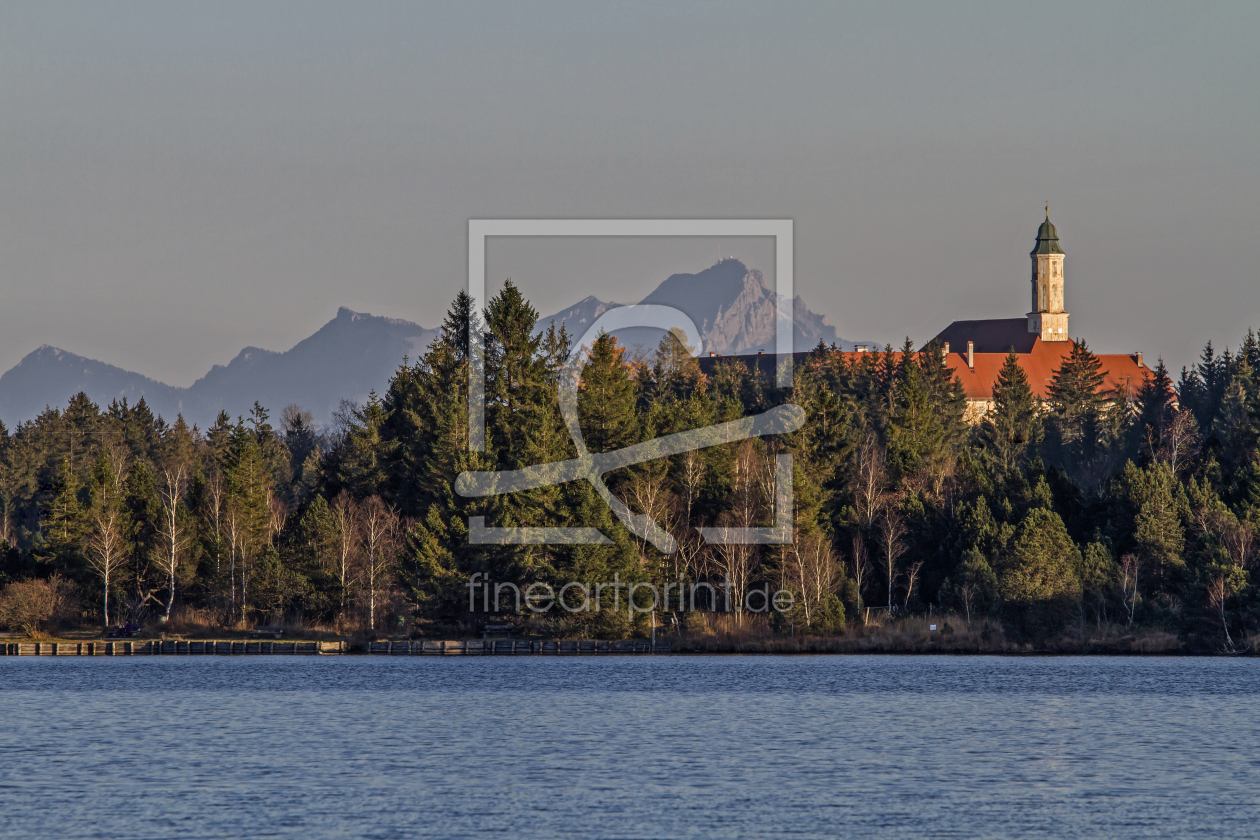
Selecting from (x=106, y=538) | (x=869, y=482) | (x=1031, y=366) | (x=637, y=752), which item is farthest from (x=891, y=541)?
(x=1031, y=366)

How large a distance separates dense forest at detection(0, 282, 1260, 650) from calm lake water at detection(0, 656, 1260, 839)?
8.36 metres

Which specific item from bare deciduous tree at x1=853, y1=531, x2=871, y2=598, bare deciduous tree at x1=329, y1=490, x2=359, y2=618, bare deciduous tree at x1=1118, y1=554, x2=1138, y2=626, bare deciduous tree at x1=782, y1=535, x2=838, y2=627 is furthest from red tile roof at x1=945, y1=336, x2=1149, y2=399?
bare deciduous tree at x1=329, y1=490, x2=359, y2=618

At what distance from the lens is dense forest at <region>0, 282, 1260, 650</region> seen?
7825cm

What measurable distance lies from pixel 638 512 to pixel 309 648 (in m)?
19.0

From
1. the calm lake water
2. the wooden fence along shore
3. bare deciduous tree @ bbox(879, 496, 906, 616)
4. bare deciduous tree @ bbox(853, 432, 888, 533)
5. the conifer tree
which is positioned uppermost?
the conifer tree

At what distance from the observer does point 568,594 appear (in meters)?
78.4

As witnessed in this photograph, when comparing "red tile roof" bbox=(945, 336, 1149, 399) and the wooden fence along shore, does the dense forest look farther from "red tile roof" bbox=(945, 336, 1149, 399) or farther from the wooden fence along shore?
"red tile roof" bbox=(945, 336, 1149, 399)

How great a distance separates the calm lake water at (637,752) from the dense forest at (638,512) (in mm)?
8358

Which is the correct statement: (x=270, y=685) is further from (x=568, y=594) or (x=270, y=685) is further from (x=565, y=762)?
(x=565, y=762)

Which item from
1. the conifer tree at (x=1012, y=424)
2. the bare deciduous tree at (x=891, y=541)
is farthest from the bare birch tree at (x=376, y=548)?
the conifer tree at (x=1012, y=424)

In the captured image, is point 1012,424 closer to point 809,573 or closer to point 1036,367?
point 809,573

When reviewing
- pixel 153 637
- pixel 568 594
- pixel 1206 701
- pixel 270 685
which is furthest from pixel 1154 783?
pixel 153 637

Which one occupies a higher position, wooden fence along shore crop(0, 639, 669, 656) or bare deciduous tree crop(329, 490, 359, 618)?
bare deciduous tree crop(329, 490, 359, 618)

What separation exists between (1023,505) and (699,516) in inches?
709
